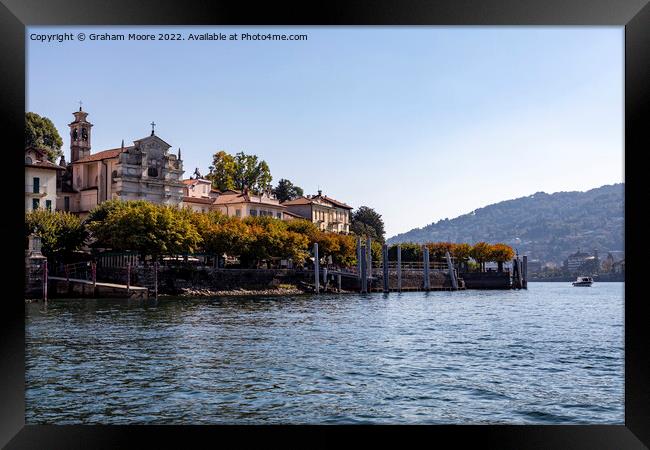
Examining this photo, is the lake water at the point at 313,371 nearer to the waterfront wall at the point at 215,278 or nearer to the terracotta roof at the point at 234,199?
the waterfront wall at the point at 215,278

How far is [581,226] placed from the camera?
11769 cm

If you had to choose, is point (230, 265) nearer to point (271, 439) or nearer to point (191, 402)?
point (191, 402)

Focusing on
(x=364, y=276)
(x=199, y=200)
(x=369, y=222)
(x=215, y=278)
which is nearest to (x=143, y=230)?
(x=215, y=278)

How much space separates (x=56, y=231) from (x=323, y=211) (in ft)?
83.1

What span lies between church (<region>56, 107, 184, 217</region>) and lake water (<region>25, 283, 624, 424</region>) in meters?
18.2

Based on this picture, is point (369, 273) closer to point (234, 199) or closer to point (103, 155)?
point (234, 199)

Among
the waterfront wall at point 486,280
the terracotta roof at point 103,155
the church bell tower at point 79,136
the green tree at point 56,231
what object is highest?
the church bell tower at point 79,136

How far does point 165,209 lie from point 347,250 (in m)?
15.3

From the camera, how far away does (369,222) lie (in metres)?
53.1

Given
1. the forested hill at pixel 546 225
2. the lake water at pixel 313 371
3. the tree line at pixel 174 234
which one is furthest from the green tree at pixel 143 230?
the forested hill at pixel 546 225

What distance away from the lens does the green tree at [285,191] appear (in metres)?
51.5
